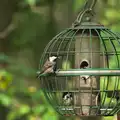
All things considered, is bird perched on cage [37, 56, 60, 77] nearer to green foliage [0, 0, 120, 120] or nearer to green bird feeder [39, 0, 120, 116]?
green bird feeder [39, 0, 120, 116]

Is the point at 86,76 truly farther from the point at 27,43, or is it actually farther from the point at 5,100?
the point at 27,43

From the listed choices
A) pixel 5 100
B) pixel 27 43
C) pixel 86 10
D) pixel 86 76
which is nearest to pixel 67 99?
pixel 86 76

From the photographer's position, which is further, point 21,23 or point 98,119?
point 21,23

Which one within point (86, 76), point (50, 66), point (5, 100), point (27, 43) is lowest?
point (5, 100)

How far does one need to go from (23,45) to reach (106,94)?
5.77 metres

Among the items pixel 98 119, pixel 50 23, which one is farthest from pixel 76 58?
pixel 50 23

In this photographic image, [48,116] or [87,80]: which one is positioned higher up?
[87,80]

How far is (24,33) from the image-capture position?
11023 mm

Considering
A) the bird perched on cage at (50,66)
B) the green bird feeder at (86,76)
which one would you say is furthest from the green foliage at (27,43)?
the bird perched on cage at (50,66)

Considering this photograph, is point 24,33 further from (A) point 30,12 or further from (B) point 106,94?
(B) point 106,94

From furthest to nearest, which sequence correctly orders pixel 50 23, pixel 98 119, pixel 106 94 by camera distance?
1. pixel 50 23
2. pixel 98 119
3. pixel 106 94

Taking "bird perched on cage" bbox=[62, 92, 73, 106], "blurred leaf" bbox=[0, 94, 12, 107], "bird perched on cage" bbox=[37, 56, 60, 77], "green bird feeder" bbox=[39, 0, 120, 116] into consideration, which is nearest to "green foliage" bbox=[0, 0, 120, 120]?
"blurred leaf" bbox=[0, 94, 12, 107]

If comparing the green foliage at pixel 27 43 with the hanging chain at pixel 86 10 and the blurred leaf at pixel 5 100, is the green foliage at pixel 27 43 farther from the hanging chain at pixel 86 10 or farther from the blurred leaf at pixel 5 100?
the hanging chain at pixel 86 10

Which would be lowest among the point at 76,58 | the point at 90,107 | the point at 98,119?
the point at 98,119
